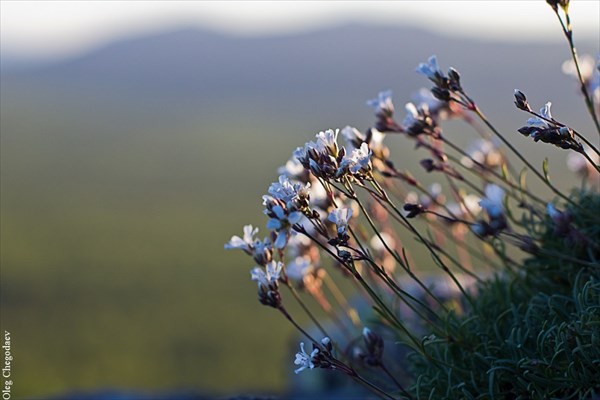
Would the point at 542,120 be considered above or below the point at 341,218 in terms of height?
above

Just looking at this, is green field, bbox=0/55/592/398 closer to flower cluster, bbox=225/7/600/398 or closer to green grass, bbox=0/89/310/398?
green grass, bbox=0/89/310/398

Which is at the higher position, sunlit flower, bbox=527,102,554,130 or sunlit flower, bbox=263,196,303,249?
sunlit flower, bbox=527,102,554,130

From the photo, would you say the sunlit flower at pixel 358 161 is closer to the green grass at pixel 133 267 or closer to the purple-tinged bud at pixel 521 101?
the purple-tinged bud at pixel 521 101

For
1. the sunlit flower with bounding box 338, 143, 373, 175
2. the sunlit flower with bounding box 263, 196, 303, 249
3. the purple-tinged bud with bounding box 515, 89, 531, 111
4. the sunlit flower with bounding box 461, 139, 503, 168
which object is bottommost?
the sunlit flower with bounding box 263, 196, 303, 249

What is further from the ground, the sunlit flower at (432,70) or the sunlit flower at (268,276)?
the sunlit flower at (432,70)

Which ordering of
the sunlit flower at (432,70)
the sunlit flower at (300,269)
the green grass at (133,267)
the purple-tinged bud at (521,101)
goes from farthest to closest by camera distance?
the green grass at (133,267) → the sunlit flower at (300,269) → the sunlit flower at (432,70) → the purple-tinged bud at (521,101)

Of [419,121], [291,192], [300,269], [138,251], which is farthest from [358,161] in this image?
[138,251]

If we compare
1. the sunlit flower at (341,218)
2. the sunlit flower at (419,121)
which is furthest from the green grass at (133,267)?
the sunlit flower at (341,218)

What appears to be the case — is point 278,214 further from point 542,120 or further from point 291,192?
point 542,120

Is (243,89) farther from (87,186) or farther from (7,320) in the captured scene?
(7,320)

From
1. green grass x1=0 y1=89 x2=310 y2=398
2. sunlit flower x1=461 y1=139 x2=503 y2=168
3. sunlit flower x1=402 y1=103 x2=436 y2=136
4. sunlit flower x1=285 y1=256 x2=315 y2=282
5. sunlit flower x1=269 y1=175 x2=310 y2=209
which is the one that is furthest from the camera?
green grass x1=0 y1=89 x2=310 y2=398

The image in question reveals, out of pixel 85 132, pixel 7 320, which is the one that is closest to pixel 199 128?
pixel 85 132

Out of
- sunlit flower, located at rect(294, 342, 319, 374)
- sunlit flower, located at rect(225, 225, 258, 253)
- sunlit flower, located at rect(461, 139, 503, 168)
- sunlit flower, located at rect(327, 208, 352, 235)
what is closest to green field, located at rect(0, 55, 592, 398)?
sunlit flower, located at rect(461, 139, 503, 168)

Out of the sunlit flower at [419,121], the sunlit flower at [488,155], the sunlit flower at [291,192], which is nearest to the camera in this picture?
the sunlit flower at [291,192]
